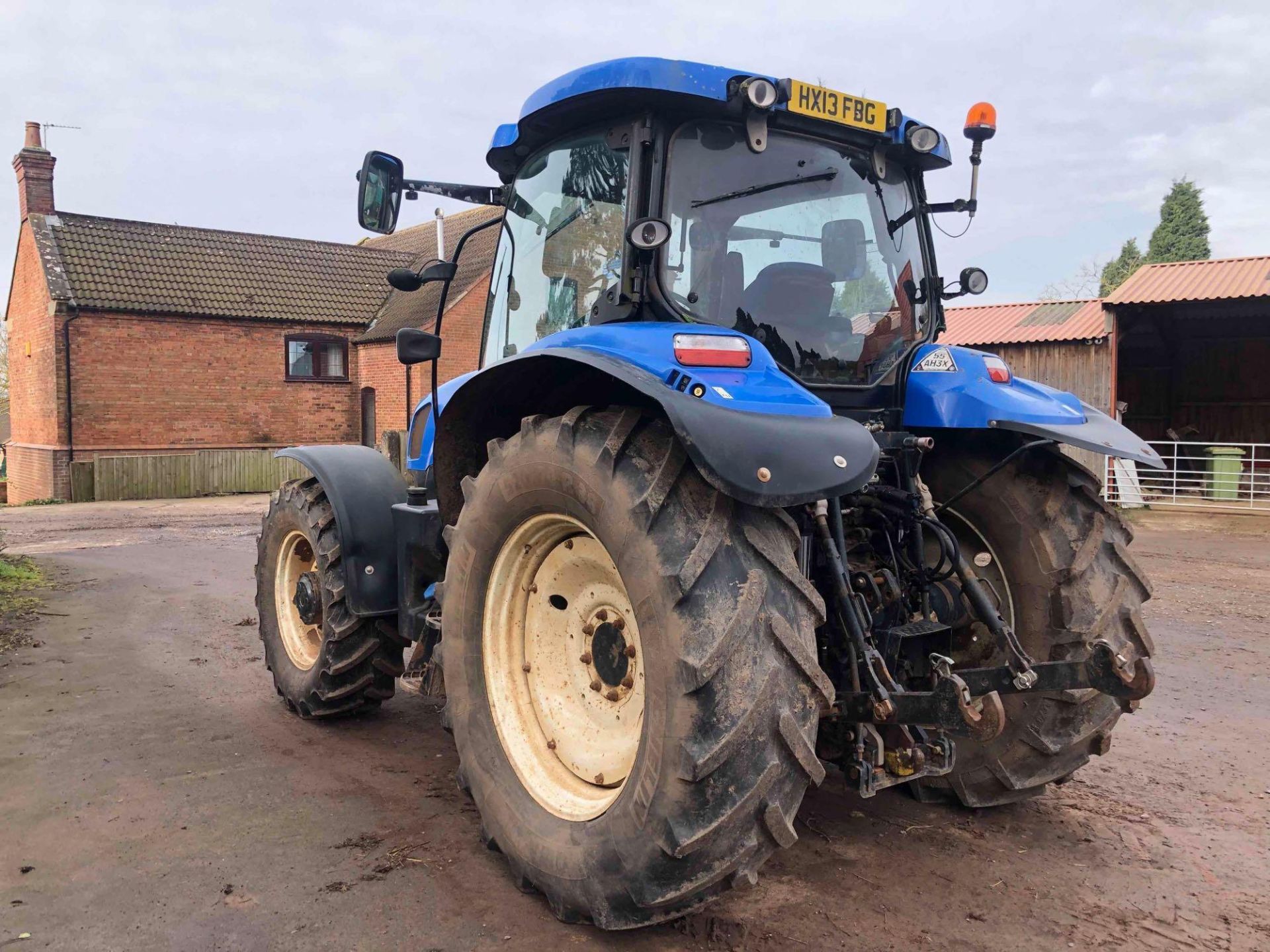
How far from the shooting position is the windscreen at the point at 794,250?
10.3 ft

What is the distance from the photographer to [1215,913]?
288cm

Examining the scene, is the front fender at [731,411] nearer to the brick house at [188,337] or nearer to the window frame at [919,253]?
the window frame at [919,253]

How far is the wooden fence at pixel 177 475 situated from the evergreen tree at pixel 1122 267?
33390 millimetres

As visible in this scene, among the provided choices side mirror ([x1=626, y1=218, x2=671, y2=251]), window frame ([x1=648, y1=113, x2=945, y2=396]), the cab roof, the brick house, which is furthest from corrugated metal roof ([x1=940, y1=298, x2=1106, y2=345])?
side mirror ([x1=626, y1=218, x2=671, y2=251])

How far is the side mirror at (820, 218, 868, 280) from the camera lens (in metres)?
3.50

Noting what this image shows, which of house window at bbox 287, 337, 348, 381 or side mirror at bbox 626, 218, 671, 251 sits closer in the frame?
side mirror at bbox 626, 218, 671, 251

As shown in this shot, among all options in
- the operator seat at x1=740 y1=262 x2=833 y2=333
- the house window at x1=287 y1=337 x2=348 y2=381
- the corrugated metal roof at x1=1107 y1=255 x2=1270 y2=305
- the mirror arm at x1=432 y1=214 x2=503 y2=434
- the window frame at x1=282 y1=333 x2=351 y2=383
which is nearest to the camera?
the operator seat at x1=740 y1=262 x2=833 y2=333

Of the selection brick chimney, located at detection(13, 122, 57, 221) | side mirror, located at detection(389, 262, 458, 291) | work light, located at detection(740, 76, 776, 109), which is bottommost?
side mirror, located at detection(389, 262, 458, 291)

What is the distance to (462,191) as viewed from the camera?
4203 millimetres

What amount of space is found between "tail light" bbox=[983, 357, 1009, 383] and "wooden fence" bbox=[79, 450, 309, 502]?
18464 millimetres

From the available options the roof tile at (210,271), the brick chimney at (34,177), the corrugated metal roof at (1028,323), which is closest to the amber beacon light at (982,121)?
the corrugated metal roof at (1028,323)

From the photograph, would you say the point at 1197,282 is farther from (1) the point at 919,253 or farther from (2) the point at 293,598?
(2) the point at 293,598

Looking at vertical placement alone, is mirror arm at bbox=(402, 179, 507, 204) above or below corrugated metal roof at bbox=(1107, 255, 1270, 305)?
below

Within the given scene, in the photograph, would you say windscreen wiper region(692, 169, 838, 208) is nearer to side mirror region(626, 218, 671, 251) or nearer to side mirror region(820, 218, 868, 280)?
side mirror region(820, 218, 868, 280)
